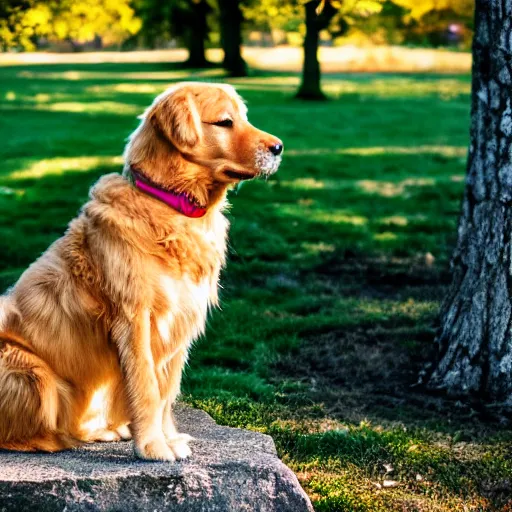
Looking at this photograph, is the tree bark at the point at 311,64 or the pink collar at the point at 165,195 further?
the tree bark at the point at 311,64

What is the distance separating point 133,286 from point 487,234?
8.35 feet

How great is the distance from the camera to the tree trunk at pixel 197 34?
4166cm

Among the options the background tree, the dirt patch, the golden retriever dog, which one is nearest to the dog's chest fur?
the golden retriever dog

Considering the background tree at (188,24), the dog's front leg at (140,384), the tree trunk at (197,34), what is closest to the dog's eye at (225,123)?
the dog's front leg at (140,384)

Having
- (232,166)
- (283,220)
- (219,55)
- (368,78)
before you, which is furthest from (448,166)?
(219,55)

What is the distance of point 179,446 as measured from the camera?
12.6ft

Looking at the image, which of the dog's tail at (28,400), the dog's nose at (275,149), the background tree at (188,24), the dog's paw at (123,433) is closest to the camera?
the dog's tail at (28,400)

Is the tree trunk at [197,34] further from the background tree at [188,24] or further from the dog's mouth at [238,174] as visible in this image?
the dog's mouth at [238,174]

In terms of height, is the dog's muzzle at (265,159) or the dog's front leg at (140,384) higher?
the dog's muzzle at (265,159)

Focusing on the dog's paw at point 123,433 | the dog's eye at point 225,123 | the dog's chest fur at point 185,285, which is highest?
the dog's eye at point 225,123

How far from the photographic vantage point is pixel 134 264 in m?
3.77

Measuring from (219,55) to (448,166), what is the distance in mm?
40855

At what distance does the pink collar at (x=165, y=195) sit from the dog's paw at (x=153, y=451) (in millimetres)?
1028

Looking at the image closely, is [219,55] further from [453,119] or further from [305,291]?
[305,291]
